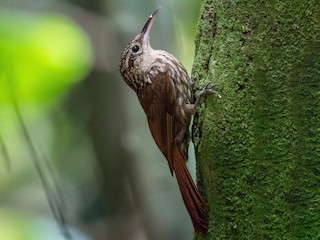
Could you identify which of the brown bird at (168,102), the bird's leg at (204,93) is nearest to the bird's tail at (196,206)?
the brown bird at (168,102)

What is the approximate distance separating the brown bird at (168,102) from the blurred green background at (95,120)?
34cm

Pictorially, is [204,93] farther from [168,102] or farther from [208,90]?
[168,102]

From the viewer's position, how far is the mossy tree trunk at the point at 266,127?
202cm

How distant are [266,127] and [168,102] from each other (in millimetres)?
774

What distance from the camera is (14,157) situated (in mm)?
5461

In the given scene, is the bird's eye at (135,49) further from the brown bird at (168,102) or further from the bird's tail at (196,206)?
the bird's tail at (196,206)

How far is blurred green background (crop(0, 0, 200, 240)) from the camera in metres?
2.96

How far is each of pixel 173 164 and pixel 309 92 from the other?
0.63m

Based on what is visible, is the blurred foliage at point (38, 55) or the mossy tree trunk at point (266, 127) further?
the blurred foliage at point (38, 55)

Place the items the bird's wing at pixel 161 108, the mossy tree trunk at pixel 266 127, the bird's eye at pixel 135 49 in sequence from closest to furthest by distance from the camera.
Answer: the mossy tree trunk at pixel 266 127
the bird's wing at pixel 161 108
the bird's eye at pixel 135 49

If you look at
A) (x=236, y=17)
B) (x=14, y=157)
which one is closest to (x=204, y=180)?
(x=236, y=17)

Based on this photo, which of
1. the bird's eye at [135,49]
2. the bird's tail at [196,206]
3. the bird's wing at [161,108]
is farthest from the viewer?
the bird's eye at [135,49]

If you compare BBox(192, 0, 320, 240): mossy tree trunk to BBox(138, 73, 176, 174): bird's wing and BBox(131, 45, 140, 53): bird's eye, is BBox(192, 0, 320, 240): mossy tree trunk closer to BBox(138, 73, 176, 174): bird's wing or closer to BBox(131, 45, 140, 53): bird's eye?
BBox(138, 73, 176, 174): bird's wing

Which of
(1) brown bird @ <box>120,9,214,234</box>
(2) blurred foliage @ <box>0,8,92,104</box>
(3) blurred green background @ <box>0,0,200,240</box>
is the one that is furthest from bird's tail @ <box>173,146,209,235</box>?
(2) blurred foliage @ <box>0,8,92,104</box>
